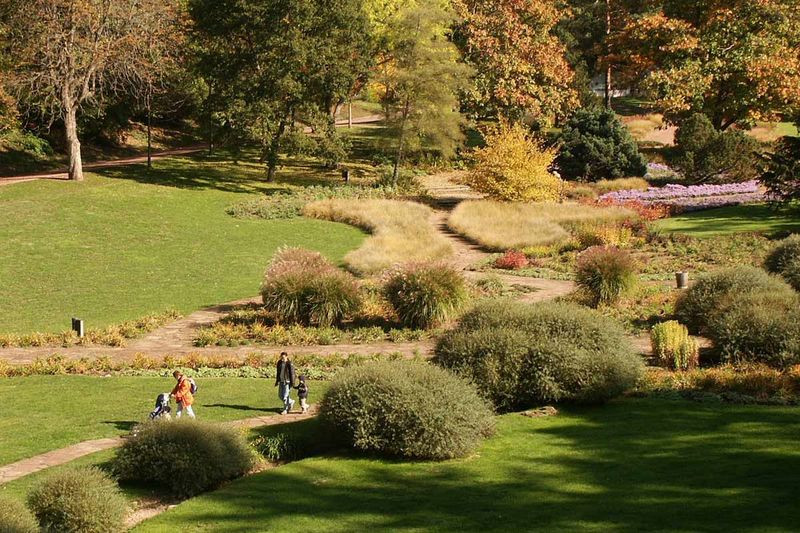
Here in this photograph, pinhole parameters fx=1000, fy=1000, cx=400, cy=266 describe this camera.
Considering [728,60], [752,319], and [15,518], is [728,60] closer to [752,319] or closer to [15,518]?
[752,319]

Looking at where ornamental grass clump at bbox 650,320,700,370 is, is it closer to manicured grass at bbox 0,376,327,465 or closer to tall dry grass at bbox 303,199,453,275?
manicured grass at bbox 0,376,327,465

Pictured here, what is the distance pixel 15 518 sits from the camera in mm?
12547

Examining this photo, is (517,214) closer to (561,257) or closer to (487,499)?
(561,257)

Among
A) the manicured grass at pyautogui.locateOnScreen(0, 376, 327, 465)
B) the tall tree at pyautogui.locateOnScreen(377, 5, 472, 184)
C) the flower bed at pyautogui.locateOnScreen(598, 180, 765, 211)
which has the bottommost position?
the manicured grass at pyautogui.locateOnScreen(0, 376, 327, 465)

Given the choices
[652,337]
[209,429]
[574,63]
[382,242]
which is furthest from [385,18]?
[209,429]

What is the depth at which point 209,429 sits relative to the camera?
16.6m

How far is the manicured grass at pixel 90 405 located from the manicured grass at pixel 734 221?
851 inches

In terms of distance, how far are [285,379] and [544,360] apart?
5.13m

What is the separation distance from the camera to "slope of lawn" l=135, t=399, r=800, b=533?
1328cm

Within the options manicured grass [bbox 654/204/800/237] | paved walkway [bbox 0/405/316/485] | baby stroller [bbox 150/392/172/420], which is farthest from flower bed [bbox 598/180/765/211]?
baby stroller [bbox 150/392/172/420]

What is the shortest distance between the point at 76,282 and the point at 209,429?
19.2m

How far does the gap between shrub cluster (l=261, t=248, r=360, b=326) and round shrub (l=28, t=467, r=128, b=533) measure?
14.4 m

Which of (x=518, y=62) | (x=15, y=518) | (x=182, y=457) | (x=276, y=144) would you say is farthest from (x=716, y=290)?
(x=518, y=62)

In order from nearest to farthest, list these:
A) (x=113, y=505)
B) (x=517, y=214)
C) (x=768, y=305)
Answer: (x=113, y=505), (x=768, y=305), (x=517, y=214)
